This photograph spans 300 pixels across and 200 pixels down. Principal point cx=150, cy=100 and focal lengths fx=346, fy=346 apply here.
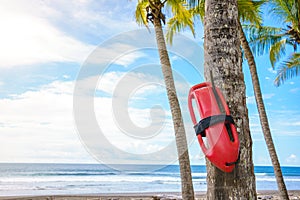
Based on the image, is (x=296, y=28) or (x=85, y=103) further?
(x=296, y=28)

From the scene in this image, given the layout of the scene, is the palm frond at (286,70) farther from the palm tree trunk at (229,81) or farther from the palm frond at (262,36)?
the palm tree trunk at (229,81)

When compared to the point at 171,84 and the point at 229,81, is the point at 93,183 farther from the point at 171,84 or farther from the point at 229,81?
the point at 229,81

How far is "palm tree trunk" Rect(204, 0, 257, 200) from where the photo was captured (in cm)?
217

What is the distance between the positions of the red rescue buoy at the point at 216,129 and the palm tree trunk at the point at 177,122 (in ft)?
15.2

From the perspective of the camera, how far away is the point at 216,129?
2115mm

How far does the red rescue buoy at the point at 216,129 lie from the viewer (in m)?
2.08

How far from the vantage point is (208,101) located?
221 cm

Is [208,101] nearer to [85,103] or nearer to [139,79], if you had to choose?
[85,103]

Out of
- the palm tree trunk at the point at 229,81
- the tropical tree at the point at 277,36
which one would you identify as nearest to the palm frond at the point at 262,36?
the tropical tree at the point at 277,36

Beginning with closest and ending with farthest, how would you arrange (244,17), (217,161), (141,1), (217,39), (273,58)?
(217,161) → (217,39) → (141,1) → (244,17) → (273,58)

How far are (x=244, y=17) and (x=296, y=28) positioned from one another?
→ 6.91 ft

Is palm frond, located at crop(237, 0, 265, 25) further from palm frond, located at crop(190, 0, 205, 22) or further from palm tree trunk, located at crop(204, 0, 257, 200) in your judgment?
palm tree trunk, located at crop(204, 0, 257, 200)

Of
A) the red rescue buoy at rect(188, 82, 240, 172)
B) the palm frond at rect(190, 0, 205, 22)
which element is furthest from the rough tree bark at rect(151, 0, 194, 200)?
the red rescue buoy at rect(188, 82, 240, 172)

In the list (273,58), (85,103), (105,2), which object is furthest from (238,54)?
(105,2)
